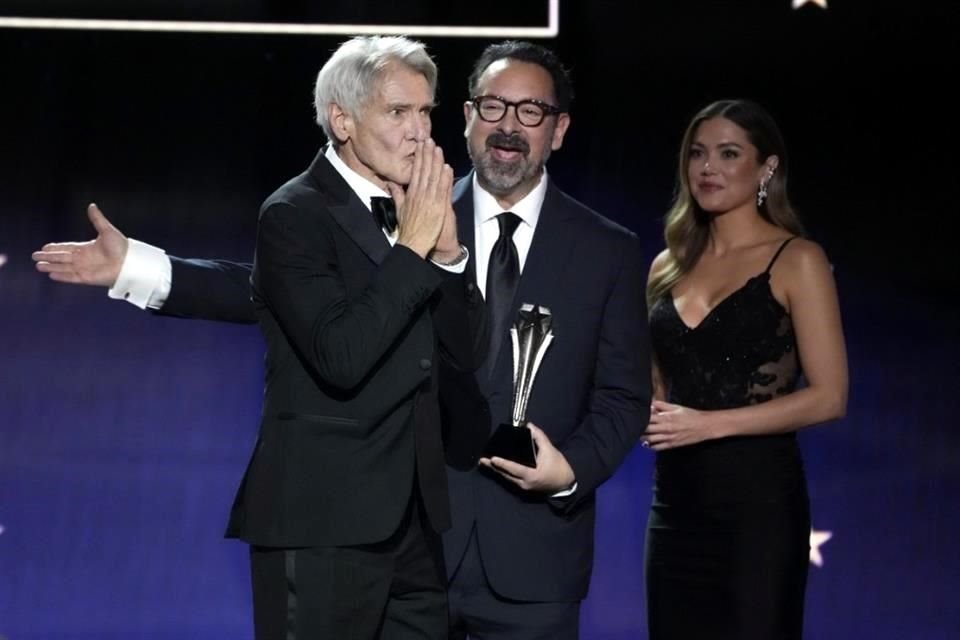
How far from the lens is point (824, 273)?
315 cm

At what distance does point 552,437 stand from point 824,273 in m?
0.85

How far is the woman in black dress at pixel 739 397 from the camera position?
3.08m

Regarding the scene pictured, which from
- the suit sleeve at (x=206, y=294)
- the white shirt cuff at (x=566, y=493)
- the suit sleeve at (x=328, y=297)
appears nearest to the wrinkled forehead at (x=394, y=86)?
the suit sleeve at (x=328, y=297)

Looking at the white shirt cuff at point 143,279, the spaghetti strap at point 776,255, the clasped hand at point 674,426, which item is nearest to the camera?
the white shirt cuff at point 143,279

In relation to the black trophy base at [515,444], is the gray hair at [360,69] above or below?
above

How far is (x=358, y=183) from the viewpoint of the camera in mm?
2262

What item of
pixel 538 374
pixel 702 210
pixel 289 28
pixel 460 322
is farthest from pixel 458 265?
pixel 289 28

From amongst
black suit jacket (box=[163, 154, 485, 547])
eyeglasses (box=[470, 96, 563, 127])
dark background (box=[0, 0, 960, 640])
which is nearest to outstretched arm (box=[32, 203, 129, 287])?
black suit jacket (box=[163, 154, 485, 547])

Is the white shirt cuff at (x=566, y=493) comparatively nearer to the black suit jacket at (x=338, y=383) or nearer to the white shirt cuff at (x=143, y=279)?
the black suit jacket at (x=338, y=383)

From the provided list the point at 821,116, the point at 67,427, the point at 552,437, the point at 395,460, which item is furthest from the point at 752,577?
the point at 67,427

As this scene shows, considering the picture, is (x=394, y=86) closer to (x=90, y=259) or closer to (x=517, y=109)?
(x=517, y=109)

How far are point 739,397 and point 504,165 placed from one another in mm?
807

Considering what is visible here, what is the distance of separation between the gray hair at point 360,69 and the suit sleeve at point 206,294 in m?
0.45

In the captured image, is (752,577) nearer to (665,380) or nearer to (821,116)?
(665,380)
